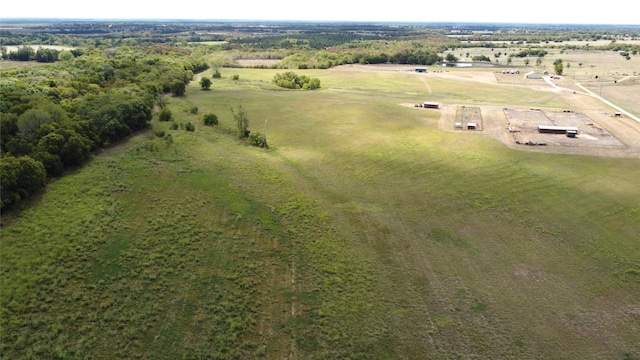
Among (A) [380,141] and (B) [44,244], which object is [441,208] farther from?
(B) [44,244]

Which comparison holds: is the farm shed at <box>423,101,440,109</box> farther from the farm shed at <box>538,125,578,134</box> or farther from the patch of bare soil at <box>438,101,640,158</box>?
the farm shed at <box>538,125,578,134</box>

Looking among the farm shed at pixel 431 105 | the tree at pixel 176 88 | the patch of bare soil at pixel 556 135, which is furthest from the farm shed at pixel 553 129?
the tree at pixel 176 88

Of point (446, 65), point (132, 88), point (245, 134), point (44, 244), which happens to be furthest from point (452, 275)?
point (446, 65)

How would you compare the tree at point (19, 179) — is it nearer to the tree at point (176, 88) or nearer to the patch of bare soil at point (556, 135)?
the tree at point (176, 88)

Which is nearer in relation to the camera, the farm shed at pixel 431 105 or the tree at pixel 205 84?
the farm shed at pixel 431 105

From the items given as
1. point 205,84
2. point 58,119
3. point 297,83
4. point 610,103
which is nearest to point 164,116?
point 58,119

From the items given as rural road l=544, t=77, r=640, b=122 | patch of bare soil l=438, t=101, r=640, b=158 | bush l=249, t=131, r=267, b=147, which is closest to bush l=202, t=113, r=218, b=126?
bush l=249, t=131, r=267, b=147

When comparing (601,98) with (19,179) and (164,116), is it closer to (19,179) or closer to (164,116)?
(164,116)
